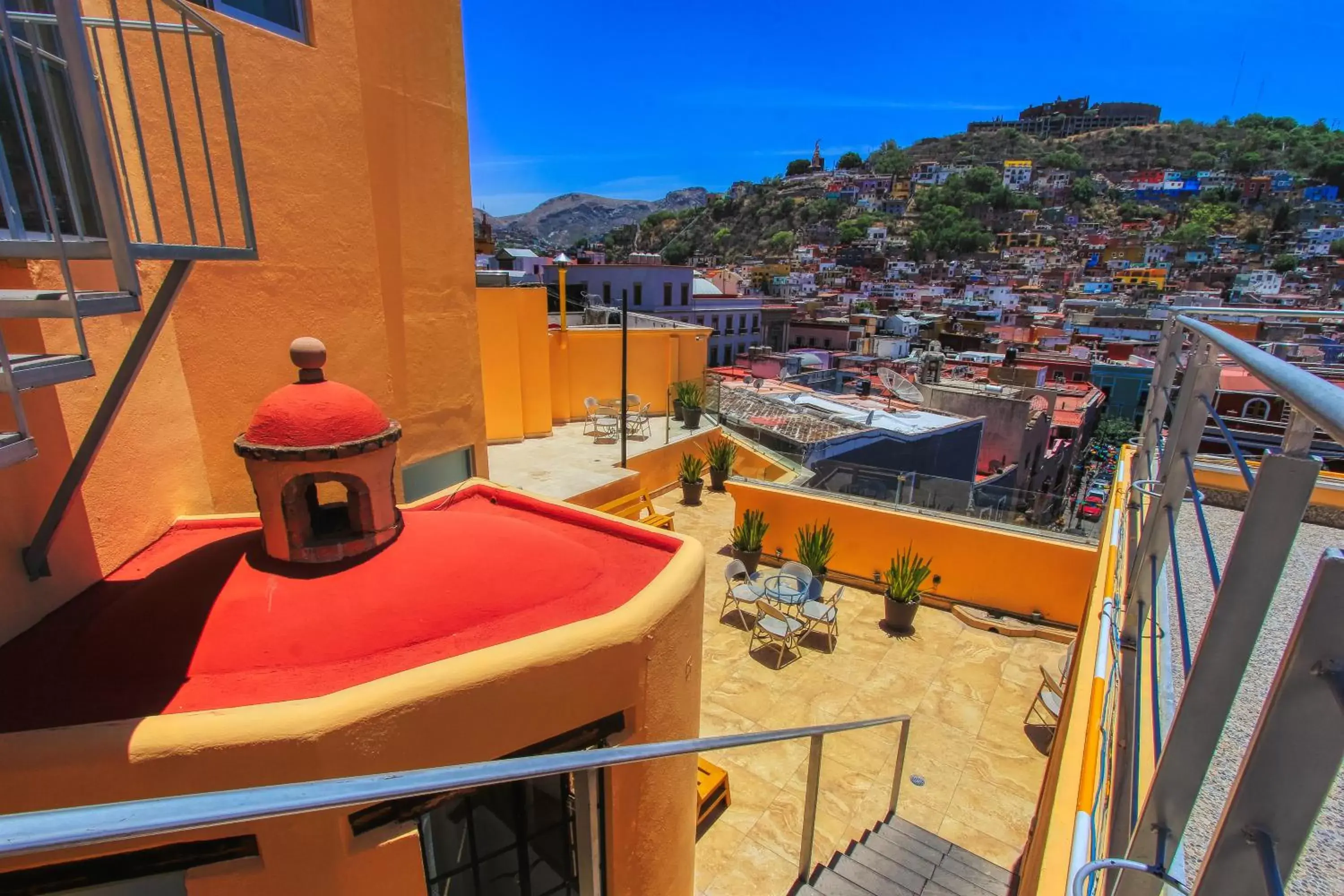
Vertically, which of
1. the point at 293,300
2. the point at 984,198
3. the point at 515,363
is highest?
the point at 984,198

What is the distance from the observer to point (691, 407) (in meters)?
17.8

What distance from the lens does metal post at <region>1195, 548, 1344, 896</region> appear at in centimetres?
85

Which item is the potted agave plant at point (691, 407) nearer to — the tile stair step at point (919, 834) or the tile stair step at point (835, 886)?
the tile stair step at point (919, 834)

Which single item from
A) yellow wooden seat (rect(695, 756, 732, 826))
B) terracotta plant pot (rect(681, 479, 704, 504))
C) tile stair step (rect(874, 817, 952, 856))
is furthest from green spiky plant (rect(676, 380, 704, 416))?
tile stair step (rect(874, 817, 952, 856))

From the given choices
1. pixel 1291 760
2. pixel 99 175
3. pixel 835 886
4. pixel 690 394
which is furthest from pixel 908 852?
pixel 690 394

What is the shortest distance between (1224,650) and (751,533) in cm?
951

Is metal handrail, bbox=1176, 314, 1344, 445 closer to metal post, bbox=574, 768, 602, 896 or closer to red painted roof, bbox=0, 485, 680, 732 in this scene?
red painted roof, bbox=0, 485, 680, 732

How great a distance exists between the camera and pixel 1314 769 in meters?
0.93

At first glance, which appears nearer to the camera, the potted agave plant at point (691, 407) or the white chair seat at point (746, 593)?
the white chair seat at point (746, 593)

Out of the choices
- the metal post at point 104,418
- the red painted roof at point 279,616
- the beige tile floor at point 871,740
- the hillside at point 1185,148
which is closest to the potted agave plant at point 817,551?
the beige tile floor at point 871,740

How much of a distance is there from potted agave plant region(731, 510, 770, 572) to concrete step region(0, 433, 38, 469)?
31.3ft

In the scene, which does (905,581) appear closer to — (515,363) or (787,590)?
(787,590)

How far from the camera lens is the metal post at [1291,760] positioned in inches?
33.4

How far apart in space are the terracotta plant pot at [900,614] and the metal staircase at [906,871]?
3.67 metres
